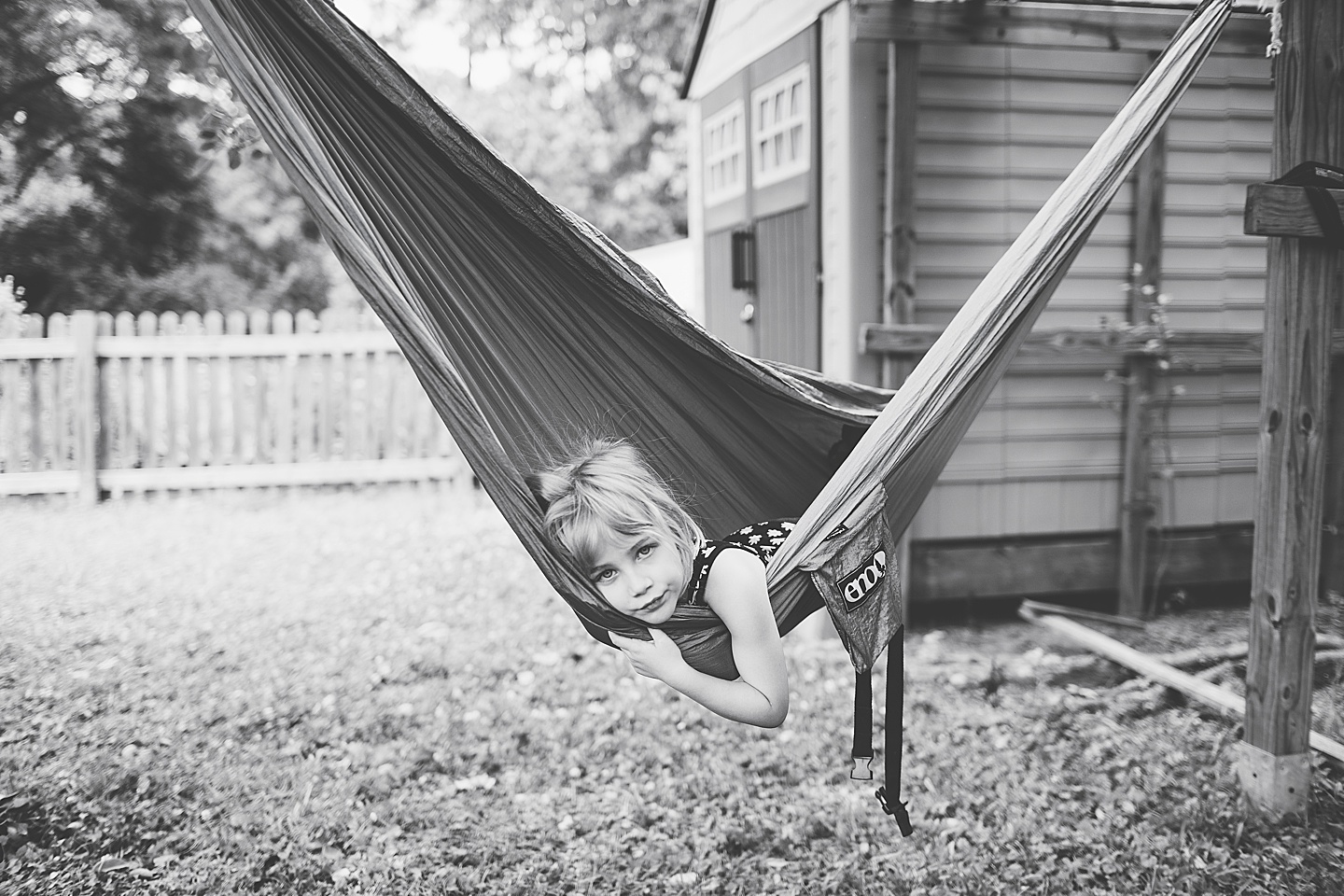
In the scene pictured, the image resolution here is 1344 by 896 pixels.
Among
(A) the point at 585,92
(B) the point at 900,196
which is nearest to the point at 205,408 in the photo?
(B) the point at 900,196

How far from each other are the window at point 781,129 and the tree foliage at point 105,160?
461 cm

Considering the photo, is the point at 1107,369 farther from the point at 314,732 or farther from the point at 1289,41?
the point at 314,732

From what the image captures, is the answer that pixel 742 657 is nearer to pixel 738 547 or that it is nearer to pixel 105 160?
pixel 738 547

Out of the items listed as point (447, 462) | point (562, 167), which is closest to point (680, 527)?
point (447, 462)

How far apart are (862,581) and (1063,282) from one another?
2.54 metres

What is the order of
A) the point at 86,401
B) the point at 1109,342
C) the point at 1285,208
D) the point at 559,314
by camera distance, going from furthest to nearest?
the point at 86,401
the point at 1109,342
the point at 1285,208
the point at 559,314

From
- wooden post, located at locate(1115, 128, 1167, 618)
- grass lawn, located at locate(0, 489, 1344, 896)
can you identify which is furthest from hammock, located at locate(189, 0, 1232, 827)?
wooden post, located at locate(1115, 128, 1167, 618)

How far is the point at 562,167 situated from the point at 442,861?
40.5ft

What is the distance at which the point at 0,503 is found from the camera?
5.72 metres

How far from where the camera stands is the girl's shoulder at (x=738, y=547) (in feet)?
5.32

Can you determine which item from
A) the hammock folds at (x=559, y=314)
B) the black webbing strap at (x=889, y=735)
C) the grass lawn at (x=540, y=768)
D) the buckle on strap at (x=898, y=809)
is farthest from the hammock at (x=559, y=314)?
the grass lawn at (x=540, y=768)

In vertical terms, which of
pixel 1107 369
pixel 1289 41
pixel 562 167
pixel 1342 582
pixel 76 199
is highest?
pixel 562 167

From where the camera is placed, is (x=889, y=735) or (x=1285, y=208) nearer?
(x=889, y=735)

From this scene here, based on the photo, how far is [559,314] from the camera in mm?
1844
